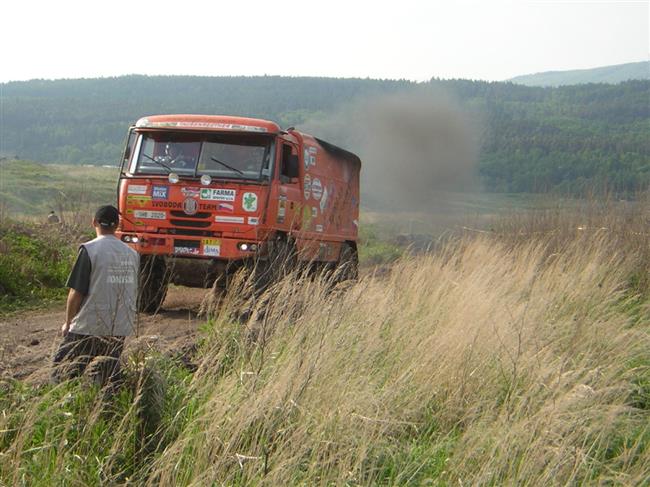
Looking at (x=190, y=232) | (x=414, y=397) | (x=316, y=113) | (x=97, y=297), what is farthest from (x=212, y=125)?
A: (x=316, y=113)

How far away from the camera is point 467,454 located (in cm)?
526

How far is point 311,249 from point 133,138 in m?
3.19

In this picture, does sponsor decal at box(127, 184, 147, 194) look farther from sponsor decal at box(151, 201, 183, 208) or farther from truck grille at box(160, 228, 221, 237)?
truck grille at box(160, 228, 221, 237)

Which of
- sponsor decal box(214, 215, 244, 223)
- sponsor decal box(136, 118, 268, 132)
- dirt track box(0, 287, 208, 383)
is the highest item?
sponsor decal box(136, 118, 268, 132)

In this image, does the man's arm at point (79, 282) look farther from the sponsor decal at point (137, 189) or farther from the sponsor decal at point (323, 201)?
the sponsor decal at point (323, 201)

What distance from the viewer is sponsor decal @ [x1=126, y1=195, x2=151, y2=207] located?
12016 mm

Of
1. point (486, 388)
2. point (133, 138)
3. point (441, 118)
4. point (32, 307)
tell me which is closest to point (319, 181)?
point (133, 138)

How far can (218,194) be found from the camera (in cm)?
1186

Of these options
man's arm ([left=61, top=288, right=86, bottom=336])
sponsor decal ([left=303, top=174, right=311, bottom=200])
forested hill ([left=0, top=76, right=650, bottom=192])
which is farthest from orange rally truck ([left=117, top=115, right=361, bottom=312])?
forested hill ([left=0, top=76, right=650, bottom=192])

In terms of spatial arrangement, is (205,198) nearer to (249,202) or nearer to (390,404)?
(249,202)

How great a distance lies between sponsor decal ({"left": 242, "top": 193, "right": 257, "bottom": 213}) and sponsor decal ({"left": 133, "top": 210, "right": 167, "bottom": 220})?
3.61 feet

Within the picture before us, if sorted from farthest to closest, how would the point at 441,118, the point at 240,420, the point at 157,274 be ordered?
the point at 441,118 < the point at 157,274 < the point at 240,420

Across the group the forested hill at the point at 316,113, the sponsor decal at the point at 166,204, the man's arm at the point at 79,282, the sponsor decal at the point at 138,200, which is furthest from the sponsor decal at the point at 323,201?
the forested hill at the point at 316,113

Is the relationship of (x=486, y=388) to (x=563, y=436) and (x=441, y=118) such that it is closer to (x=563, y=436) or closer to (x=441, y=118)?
(x=563, y=436)
